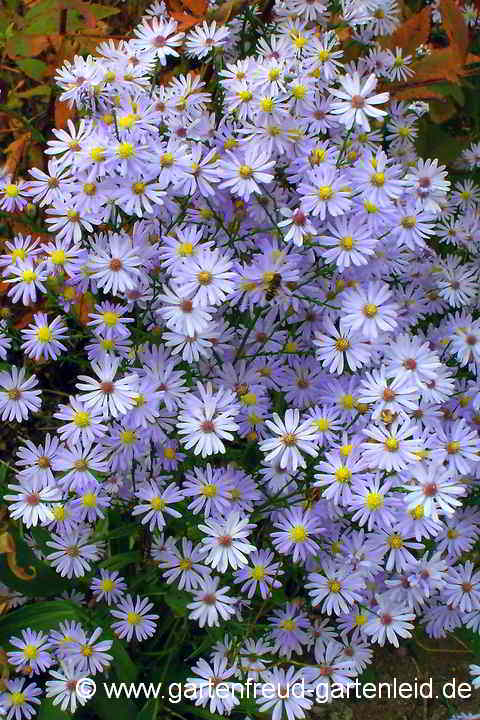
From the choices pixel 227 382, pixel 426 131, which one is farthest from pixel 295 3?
pixel 227 382

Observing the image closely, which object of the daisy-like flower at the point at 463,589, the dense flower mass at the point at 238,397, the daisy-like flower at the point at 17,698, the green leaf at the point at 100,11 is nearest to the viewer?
the dense flower mass at the point at 238,397

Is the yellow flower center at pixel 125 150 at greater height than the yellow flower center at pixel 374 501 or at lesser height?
greater

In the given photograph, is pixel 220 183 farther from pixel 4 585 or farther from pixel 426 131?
pixel 4 585

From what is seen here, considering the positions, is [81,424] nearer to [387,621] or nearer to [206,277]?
[206,277]

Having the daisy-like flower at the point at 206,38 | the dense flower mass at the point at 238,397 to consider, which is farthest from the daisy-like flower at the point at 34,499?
the daisy-like flower at the point at 206,38

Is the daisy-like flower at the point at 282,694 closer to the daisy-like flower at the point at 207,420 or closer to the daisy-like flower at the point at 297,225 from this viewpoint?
the daisy-like flower at the point at 207,420

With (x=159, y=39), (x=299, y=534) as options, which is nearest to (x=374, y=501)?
(x=299, y=534)

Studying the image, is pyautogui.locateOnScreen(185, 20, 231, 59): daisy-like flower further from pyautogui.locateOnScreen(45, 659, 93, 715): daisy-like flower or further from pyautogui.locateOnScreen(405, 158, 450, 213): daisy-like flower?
pyautogui.locateOnScreen(45, 659, 93, 715): daisy-like flower
